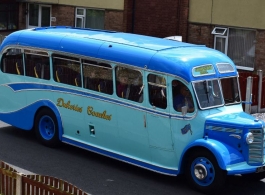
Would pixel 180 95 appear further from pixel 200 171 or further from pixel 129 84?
pixel 200 171

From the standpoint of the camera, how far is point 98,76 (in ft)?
39.6

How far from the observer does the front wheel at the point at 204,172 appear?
10.2 m

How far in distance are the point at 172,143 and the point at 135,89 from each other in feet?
4.34

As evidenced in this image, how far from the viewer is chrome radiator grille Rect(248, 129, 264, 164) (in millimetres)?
10234

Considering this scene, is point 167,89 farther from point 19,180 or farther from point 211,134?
point 19,180

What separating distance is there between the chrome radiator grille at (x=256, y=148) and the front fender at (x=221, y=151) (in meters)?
0.17

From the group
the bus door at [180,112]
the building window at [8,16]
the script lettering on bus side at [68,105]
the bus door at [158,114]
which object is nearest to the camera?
the bus door at [180,112]

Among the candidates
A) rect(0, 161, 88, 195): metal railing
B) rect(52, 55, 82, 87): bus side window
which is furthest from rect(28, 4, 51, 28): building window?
rect(0, 161, 88, 195): metal railing

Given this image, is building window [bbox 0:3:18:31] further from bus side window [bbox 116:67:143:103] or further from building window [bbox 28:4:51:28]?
bus side window [bbox 116:67:143:103]

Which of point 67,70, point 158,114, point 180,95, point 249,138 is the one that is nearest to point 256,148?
point 249,138

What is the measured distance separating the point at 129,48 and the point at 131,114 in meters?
1.27

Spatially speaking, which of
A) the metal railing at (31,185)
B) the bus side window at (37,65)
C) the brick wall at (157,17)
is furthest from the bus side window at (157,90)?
the brick wall at (157,17)

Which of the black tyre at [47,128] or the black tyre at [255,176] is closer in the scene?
the black tyre at [255,176]

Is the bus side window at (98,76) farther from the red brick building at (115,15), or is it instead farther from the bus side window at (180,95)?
the red brick building at (115,15)
